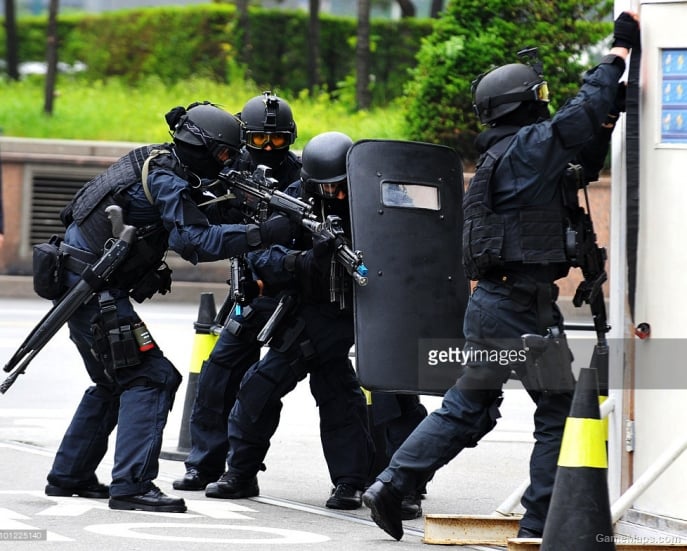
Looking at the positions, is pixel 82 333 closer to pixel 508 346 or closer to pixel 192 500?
pixel 192 500

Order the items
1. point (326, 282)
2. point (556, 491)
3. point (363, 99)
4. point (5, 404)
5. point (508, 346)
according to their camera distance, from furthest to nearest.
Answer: point (363, 99), point (5, 404), point (326, 282), point (508, 346), point (556, 491)

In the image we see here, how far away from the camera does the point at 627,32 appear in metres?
5.19

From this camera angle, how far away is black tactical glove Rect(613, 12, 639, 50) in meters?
5.19

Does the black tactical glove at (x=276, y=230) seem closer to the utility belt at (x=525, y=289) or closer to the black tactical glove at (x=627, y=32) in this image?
the utility belt at (x=525, y=289)

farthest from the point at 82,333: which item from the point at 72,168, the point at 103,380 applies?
the point at 72,168

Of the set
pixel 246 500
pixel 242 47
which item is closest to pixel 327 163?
pixel 246 500

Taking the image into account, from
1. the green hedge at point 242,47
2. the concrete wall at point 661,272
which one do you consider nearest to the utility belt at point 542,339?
the concrete wall at point 661,272

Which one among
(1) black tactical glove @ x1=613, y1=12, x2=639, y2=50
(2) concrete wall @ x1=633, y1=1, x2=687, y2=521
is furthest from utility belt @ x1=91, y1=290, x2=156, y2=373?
(1) black tactical glove @ x1=613, y1=12, x2=639, y2=50

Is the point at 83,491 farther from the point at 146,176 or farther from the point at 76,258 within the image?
the point at 146,176

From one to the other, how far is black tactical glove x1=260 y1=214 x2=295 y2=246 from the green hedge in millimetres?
14276

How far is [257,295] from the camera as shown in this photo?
643cm

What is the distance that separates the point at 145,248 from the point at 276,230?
1.88ft

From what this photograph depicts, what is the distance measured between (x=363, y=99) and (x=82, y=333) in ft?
43.0

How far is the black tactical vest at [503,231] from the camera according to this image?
514 cm
